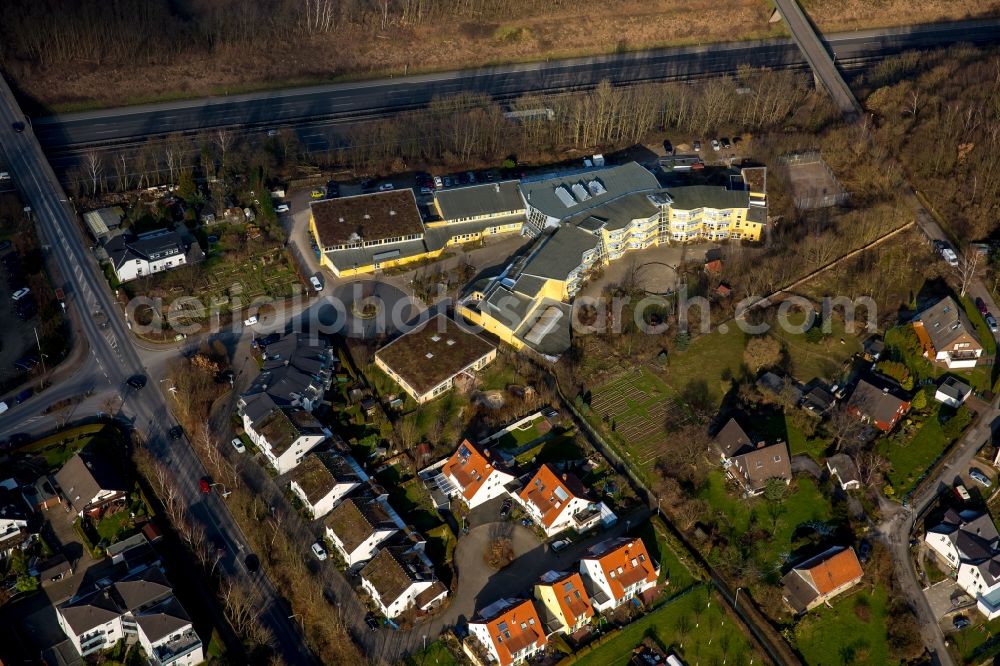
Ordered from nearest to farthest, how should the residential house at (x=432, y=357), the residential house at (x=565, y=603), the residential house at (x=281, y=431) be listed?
the residential house at (x=565, y=603) < the residential house at (x=281, y=431) < the residential house at (x=432, y=357)

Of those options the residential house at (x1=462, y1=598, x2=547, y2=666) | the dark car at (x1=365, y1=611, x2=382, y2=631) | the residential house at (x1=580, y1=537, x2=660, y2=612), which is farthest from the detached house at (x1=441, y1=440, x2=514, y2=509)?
the dark car at (x1=365, y1=611, x2=382, y2=631)

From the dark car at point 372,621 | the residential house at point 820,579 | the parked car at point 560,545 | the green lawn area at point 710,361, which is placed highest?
the green lawn area at point 710,361

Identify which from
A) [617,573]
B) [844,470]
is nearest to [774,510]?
[844,470]

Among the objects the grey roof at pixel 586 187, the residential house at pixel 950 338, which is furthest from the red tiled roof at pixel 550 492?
the residential house at pixel 950 338

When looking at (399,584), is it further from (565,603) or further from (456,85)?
(456,85)

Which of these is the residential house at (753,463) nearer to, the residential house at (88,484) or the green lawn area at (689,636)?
the green lawn area at (689,636)

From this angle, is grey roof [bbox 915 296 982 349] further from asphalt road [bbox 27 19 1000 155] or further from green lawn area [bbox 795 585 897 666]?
asphalt road [bbox 27 19 1000 155]

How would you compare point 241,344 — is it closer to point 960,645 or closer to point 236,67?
point 236,67
